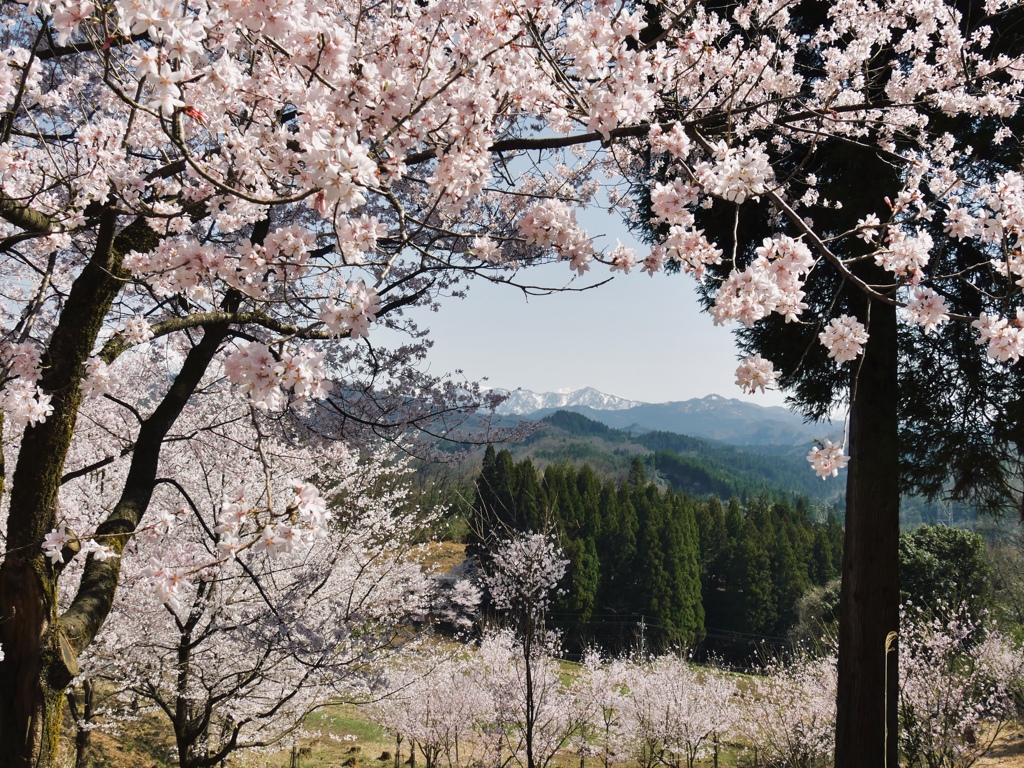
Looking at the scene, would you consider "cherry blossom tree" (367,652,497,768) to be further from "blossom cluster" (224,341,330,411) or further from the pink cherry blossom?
"blossom cluster" (224,341,330,411)

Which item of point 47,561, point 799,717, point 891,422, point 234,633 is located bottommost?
point 799,717

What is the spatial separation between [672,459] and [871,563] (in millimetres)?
111140

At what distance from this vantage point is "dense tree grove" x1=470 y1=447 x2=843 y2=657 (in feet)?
99.8

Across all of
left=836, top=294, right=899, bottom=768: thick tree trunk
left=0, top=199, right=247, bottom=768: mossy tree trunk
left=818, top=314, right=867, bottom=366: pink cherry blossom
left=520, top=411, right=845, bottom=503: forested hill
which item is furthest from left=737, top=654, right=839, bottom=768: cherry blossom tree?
left=520, top=411, right=845, bottom=503: forested hill

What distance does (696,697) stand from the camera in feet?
44.4

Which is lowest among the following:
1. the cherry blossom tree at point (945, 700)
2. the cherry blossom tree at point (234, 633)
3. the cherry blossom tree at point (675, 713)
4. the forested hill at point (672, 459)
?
the cherry blossom tree at point (675, 713)

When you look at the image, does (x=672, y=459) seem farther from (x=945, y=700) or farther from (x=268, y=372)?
(x=268, y=372)

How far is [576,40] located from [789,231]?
16.1ft

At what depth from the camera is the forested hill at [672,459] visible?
109m

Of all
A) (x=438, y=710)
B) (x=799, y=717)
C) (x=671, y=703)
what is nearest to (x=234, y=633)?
(x=438, y=710)

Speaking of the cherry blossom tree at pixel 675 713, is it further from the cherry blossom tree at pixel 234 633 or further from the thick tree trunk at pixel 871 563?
the cherry blossom tree at pixel 234 633

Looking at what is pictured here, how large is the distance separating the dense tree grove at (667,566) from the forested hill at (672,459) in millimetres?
50681

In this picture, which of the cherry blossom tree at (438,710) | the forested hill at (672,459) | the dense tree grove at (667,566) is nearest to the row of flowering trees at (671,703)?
the cherry blossom tree at (438,710)

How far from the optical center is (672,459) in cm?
11250
